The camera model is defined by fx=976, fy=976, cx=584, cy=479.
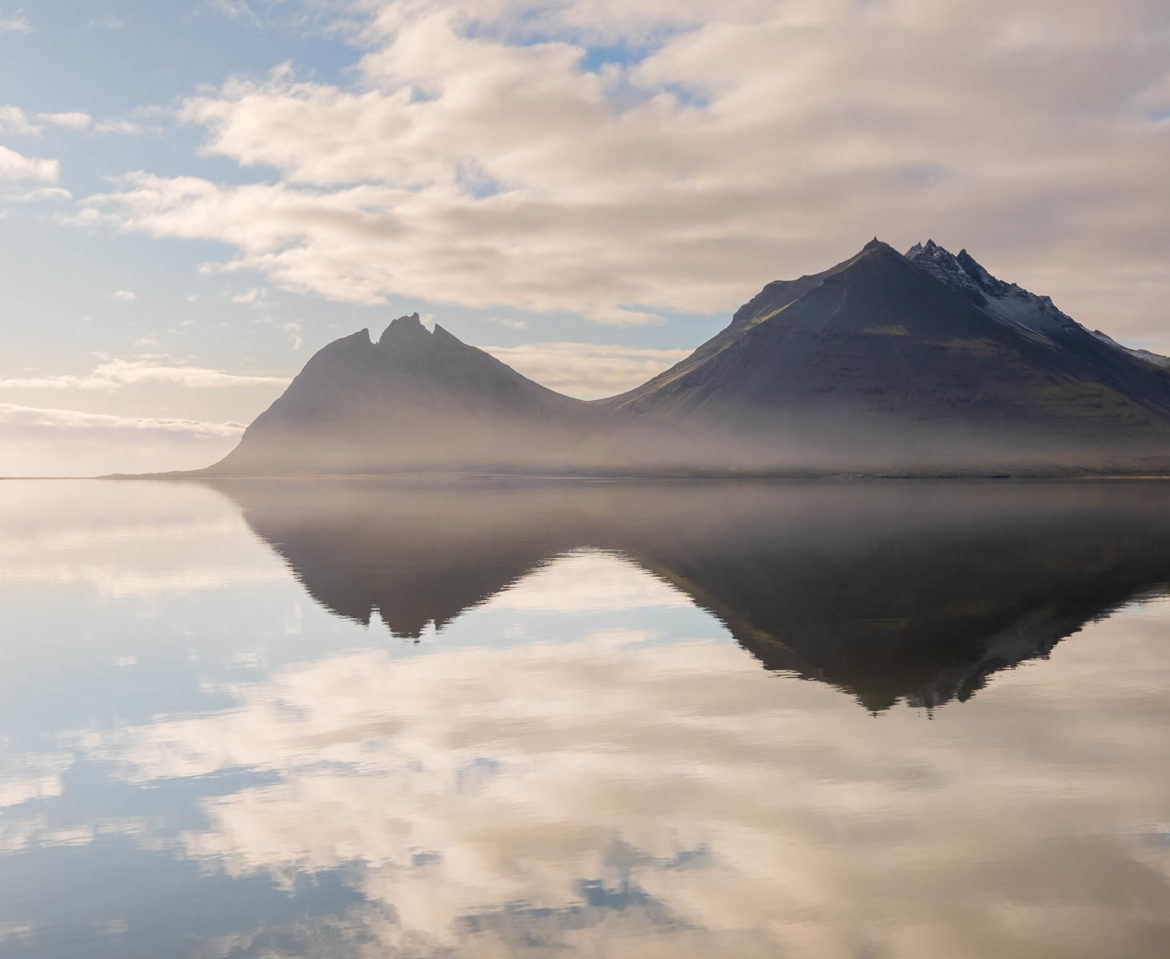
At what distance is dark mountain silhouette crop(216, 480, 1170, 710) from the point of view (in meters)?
32.9

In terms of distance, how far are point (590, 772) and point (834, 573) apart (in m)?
35.3

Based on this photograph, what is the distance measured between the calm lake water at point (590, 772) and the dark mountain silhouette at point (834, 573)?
317mm

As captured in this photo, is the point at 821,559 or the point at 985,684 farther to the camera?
the point at 821,559

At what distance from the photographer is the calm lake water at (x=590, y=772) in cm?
1412

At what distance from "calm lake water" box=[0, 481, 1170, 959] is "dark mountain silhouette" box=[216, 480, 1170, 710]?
0.32 meters

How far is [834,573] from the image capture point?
53188 mm

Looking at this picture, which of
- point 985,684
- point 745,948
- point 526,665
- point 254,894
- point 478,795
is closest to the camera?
point 745,948

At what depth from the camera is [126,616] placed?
42.4 m

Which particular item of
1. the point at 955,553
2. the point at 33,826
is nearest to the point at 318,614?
the point at 33,826

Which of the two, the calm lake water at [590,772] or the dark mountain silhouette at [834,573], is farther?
the dark mountain silhouette at [834,573]

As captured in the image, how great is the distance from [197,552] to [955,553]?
53183 millimetres

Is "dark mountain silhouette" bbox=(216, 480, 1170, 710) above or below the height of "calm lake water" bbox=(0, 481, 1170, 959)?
above

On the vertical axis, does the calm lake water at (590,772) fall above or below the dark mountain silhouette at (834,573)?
below

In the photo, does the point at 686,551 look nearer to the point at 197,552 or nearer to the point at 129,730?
the point at 197,552
